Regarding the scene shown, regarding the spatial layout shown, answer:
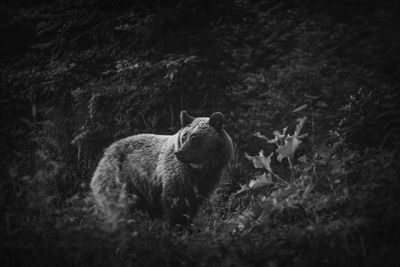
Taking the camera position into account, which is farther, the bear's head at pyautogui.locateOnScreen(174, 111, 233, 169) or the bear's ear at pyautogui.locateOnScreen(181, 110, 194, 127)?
the bear's ear at pyautogui.locateOnScreen(181, 110, 194, 127)

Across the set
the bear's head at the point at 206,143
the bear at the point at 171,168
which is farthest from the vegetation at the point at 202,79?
the bear's head at the point at 206,143

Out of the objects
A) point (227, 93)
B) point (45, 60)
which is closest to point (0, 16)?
point (45, 60)

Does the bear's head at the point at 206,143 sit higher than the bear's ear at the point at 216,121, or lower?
lower

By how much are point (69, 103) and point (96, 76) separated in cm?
71

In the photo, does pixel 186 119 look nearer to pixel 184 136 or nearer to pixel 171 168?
pixel 184 136

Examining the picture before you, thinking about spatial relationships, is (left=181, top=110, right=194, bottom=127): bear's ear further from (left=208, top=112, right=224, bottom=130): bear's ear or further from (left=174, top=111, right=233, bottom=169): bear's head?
(left=208, top=112, right=224, bottom=130): bear's ear

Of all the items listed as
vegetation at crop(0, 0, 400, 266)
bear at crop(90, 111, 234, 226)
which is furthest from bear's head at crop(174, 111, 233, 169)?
vegetation at crop(0, 0, 400, 266)

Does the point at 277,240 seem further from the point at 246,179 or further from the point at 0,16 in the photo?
the point at 0,16

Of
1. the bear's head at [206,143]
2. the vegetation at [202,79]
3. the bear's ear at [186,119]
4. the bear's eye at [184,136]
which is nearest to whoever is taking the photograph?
the bear's head at [206,143]

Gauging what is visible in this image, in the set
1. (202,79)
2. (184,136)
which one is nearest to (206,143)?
(184,136)

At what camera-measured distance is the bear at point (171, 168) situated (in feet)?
15.9

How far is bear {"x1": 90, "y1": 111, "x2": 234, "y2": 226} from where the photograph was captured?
191 inches

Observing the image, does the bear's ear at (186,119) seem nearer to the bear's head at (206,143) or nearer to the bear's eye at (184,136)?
the bear's head at (206,143)

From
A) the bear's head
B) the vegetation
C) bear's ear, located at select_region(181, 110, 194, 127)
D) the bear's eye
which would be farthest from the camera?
the vegetation
